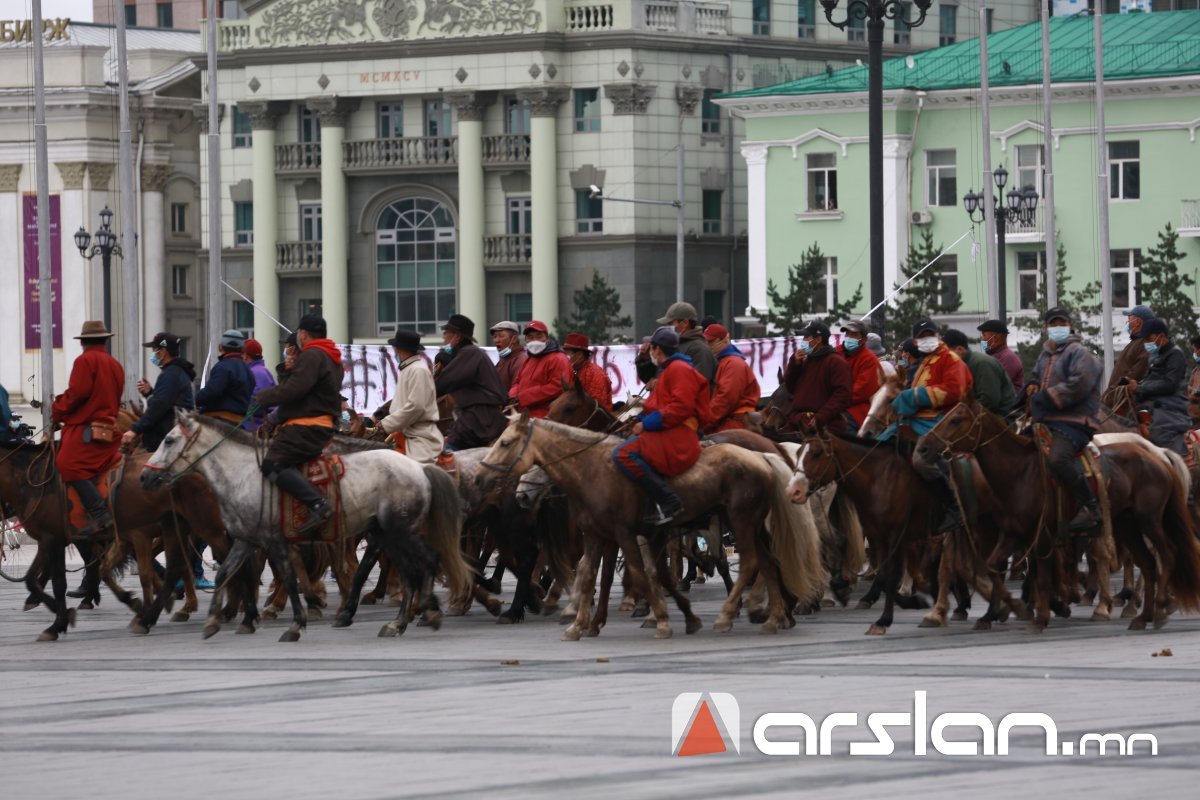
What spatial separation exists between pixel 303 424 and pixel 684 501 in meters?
3.01

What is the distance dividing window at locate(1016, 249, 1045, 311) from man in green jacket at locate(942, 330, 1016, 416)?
152 feet

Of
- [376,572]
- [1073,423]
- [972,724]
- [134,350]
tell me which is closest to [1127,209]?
[134,350]

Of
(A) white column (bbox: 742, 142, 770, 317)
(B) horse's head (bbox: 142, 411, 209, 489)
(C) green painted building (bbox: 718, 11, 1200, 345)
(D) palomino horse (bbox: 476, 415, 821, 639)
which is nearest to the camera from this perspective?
(D) palomino horse (bbox: 476, 415, 821, 639)

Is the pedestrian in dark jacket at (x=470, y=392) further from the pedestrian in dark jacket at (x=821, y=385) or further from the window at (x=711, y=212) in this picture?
the window at (x=711, y=212)

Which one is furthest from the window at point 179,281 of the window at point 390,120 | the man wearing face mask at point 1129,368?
the man wearing face mask at point 1129,368

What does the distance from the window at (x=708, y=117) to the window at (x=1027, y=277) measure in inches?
533

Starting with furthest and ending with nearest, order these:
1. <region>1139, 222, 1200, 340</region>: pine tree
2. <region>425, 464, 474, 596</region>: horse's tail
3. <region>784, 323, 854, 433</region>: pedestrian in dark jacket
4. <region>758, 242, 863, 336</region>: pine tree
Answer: <region>758, 242, 863, 336</region>: pine tree
<region>1139, 222, 1200, 340</region>: pine tree
<region>784, 323, 854, 433</region>: pedestrian in dark jacket
<region>425, 464, 474, 596</region>: horse's tail

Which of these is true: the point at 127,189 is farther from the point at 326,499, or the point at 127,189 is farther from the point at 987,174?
the point at 326,499

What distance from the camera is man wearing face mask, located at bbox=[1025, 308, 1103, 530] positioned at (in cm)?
1991

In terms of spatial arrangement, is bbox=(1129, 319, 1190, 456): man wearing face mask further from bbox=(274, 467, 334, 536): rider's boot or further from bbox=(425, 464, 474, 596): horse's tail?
bbox=(274, 467, 334, 536): rider's boot

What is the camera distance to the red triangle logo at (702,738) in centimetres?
1303

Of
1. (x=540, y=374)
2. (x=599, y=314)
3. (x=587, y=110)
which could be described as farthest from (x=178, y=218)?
(x=540, y=374)

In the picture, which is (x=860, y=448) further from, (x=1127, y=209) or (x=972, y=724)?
(x=1127, y=209)

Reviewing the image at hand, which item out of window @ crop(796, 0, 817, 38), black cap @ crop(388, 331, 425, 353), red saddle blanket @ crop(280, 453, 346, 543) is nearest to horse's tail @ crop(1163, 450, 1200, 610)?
black cap @ crop(388, 331, 425, 353)
